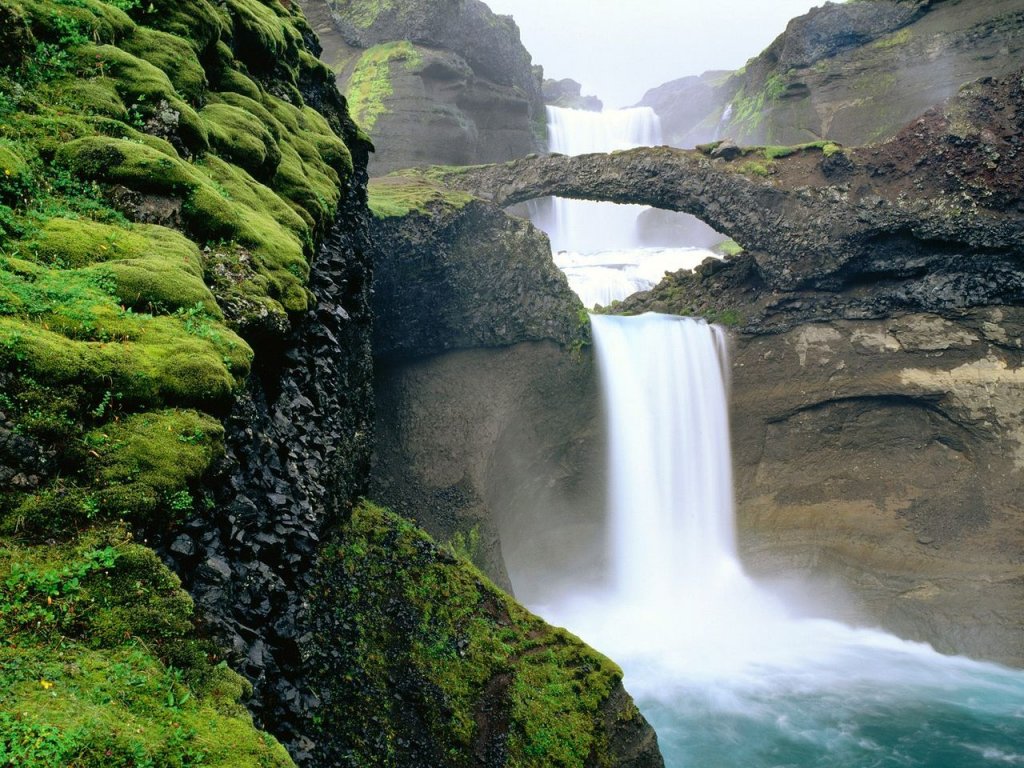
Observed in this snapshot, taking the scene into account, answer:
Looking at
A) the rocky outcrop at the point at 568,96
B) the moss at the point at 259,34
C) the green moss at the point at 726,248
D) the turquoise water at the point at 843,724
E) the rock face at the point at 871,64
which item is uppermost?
the rocky outcrop at the point at 568,96

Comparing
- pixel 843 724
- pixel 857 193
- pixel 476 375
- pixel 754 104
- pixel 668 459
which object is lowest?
pixel 843 724

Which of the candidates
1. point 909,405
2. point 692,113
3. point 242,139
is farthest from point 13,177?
point 692,113

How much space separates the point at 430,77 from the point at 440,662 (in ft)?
119

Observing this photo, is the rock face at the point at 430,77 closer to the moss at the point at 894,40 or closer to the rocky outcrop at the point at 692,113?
the moss at the point at 894,40

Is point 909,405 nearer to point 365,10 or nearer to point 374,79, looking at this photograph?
point 374,79

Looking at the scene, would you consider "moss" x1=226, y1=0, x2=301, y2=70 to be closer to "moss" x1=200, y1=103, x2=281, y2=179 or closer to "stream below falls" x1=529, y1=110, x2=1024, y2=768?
"moss" x1=200, y1=103, x2=281, y2=179

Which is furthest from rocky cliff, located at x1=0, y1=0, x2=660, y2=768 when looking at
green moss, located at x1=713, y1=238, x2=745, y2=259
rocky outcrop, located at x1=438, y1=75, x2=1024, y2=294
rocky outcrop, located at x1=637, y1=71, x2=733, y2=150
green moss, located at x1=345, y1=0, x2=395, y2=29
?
rocky outcrop, located at x1=637, y1=71, x2=733, y2=150

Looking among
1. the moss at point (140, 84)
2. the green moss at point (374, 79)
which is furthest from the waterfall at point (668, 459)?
the green moss at point (374, 79)

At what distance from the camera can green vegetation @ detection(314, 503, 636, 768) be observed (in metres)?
10.1

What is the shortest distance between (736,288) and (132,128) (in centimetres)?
2483

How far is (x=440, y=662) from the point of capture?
11.2m

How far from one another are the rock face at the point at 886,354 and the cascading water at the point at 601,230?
43.2 feet

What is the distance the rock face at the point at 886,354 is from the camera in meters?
23.2

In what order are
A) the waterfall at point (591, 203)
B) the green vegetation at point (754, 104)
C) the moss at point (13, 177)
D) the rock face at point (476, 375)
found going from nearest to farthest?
the moss at point (13, 177)
the rock face at point (476, 375)
the green vegetation at point (754, 104)
the waterfall at point (591, 203)
